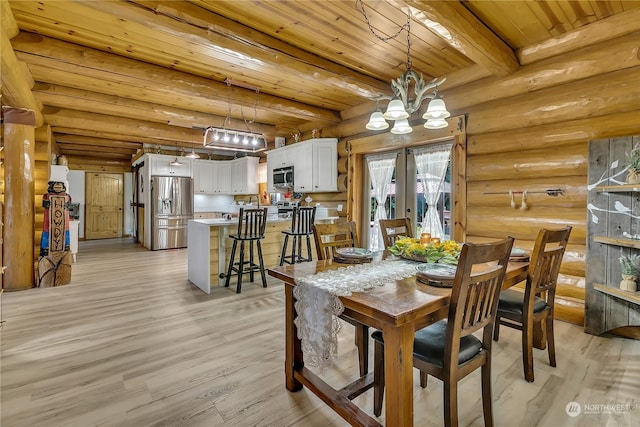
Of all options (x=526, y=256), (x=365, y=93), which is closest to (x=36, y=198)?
(x=365, y=93)

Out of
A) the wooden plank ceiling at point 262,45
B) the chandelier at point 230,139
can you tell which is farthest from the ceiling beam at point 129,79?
the chandelier at point 230,139

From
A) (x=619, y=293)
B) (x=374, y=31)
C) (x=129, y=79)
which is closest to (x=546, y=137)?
(x=619, y=293)

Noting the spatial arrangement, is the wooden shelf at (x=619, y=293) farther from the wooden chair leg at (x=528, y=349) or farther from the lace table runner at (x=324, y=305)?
the lace table runner at (x=324, y=305)

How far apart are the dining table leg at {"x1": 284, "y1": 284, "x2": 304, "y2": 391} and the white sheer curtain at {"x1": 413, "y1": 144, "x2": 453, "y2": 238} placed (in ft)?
9.20

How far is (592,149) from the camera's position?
2.71 m

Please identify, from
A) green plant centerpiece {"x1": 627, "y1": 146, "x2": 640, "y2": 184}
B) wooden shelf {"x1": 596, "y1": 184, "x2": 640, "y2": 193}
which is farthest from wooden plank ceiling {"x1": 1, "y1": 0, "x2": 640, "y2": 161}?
wooden shelf {"x1": 596, "y1": 184, "x2": 640, "y2": 193}

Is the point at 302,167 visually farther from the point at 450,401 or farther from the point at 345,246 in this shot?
the point at 450,401

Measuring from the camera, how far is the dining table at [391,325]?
132 centimetres

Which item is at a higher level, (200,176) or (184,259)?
(200,176)

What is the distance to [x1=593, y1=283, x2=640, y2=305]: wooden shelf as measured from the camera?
241 cm

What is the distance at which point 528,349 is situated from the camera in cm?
203

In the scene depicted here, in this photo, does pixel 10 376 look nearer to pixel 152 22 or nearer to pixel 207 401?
pixel 207 401

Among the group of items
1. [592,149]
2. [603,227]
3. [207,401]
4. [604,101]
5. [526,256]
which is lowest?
[207,401]

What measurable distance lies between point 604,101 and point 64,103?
6.69 metres
